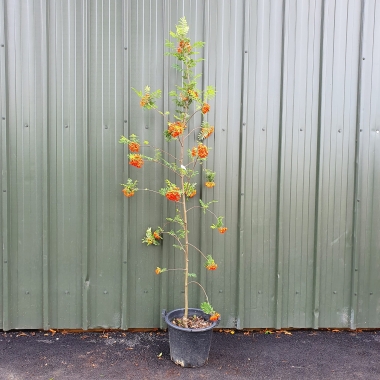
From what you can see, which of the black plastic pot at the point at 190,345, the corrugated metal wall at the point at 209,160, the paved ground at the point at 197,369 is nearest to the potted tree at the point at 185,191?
the black plastic pot at the point at 190,345

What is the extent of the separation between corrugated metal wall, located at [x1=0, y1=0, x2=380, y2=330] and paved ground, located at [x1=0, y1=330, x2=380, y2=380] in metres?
0.18

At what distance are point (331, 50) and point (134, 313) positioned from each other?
3.45 meters

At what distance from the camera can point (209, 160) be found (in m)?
3.56

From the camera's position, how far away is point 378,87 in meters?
3.63

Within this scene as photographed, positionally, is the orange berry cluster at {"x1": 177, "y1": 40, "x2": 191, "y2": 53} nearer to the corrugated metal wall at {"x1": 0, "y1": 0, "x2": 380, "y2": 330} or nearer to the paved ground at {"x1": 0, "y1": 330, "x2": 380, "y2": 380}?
the corrugated metal wall at {"x1": 0, "y1": 0, "x2": 380, "y2": 330}

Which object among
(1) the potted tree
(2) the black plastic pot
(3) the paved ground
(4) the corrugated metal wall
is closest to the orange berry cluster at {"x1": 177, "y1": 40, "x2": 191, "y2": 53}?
(1) the potted tree

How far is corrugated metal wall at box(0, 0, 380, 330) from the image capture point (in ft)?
11.4

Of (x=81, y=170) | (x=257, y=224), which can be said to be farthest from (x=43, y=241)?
(x=257, y=224)

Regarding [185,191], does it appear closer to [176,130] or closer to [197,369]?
[176,130]

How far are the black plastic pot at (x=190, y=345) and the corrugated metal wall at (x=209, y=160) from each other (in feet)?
2.02

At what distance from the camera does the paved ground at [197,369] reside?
9.56 feet

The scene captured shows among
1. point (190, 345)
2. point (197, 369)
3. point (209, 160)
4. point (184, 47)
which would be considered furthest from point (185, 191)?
point (197, 369)

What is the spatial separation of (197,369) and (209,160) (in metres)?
1.97

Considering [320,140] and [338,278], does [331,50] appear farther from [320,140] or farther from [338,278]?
[338,278]
